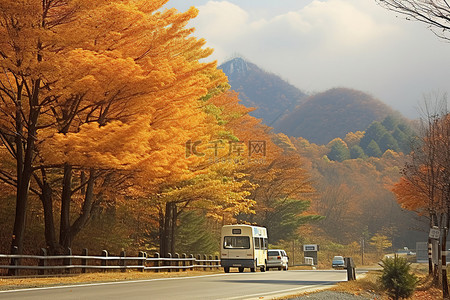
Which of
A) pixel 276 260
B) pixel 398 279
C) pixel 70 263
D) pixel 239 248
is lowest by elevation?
pixel 398 279

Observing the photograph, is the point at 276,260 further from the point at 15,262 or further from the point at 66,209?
the point at 15,262

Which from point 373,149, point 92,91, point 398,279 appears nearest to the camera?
point 398,279

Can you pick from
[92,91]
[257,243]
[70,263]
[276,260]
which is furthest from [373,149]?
[92,91]

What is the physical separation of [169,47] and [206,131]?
25.6ft

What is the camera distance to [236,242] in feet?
115

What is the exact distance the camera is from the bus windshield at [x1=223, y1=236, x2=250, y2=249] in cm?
3484

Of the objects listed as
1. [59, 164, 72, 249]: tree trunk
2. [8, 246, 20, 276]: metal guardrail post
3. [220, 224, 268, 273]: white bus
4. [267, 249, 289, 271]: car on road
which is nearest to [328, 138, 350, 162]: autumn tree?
[267, 249, 289, 271]: car on road

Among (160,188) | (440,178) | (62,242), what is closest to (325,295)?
(62,242)

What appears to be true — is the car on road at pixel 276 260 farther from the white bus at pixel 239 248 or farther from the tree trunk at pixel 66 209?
the tree trunk at pixel 66 209

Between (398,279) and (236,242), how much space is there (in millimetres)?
16119

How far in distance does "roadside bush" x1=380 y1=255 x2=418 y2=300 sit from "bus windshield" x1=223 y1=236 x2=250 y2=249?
1523 centimetres

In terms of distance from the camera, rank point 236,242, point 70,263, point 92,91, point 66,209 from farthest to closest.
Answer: point 236,242 < point 66,209 < point 70,263 < point 92,91

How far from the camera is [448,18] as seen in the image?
9.98 metres

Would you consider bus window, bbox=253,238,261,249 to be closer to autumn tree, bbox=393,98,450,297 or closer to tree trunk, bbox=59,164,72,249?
autumn tree, bbox=393,98,450,297
